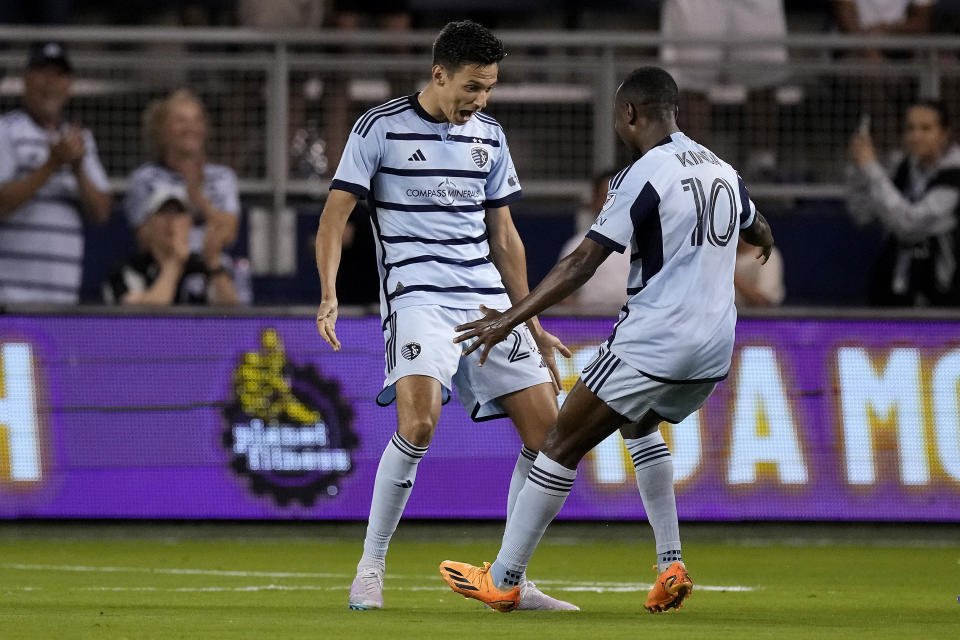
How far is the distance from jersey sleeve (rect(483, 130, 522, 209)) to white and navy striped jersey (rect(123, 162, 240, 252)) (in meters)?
4.36

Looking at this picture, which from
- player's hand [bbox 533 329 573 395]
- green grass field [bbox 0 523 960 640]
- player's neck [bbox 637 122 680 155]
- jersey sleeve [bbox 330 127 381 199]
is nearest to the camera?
green grass field [bbox 0 523 960 640]

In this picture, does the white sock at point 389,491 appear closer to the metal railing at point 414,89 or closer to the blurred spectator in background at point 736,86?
the metal railing at point 414,89

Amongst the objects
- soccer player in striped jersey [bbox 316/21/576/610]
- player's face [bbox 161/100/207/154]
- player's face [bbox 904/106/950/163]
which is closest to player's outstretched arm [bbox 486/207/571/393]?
soccer player in striped jersey [bbox 316/21/576/610]

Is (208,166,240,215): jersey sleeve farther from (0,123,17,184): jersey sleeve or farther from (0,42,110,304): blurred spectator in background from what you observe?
(0,123,17,184): jersey sleeve

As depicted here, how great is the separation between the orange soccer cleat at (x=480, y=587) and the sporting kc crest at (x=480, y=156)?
1678 mm

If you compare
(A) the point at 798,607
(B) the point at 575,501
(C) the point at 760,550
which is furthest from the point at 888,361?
(A) the point at 798,607

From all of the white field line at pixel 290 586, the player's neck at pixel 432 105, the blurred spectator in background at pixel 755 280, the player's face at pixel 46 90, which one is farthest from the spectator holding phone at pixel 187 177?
the player's neck at pixel 432 105

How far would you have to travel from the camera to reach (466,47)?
695cm

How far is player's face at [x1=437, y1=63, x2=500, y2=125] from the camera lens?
699cm

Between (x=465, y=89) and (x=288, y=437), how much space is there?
419 cm

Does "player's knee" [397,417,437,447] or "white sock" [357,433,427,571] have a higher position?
"player's knee" [397,417,437,447]

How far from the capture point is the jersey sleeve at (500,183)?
738cm

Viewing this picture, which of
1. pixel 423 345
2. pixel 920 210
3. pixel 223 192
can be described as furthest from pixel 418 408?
pixel 920 210

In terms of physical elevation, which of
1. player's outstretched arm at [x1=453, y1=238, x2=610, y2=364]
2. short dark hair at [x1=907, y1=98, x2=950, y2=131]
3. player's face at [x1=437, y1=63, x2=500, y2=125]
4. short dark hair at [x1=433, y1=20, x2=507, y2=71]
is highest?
short dark hair at [x1=433, y1=20, x2=507, y2=71]
